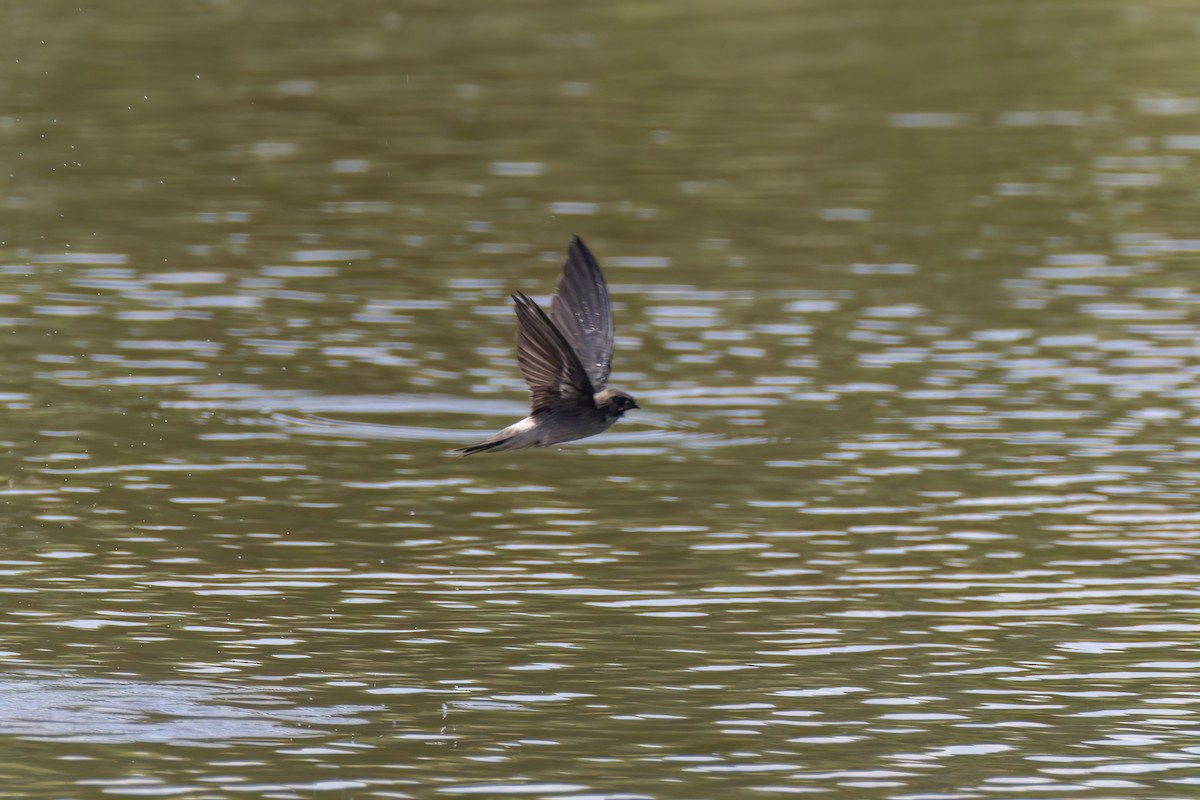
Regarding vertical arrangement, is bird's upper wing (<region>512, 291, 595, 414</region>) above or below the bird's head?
above

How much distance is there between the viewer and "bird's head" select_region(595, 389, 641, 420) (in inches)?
495

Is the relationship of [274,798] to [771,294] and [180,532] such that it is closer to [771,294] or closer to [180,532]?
[180,532]

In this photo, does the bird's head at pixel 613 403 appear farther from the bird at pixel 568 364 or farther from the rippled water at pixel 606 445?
the rippled water at pixel 606 445

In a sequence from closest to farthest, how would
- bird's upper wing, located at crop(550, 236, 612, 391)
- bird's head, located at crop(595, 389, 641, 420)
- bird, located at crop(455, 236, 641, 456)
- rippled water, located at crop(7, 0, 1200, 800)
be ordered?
1. rippled water, located at crop(7, 0, 1200, 800)
2. bird, located at crop(455, 236, 641, 456)
3. bird's head, located at crop(595, 389, 641, 420)
4. bird's upper wing, located at crop(550, 236, 612, 391)

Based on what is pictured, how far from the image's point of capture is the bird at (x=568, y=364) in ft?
39.5

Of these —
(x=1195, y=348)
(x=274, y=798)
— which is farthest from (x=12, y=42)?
(x=274, y=798)

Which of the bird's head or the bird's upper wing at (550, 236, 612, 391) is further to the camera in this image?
the bird's upper wing at (550, 236, 612, 391)

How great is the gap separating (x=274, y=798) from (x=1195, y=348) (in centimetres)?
1196

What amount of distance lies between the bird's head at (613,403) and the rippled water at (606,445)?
1130 mm

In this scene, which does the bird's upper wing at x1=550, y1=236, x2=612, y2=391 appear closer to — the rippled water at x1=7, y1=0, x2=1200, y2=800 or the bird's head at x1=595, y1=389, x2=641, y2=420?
the bird's head at x1=595, y1=389, x2=641, y2=420

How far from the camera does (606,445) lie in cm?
1716

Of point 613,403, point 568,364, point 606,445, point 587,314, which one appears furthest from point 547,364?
point 606,445

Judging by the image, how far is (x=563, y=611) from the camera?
12.8m

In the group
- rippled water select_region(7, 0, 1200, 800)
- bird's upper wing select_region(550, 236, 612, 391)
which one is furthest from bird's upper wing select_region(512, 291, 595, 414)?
rippled water select_region(7, 0, 1200, 800)
